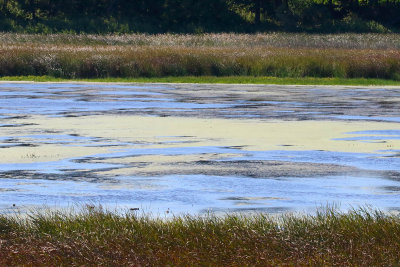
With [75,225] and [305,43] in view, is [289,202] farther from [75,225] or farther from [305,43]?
[305,43]

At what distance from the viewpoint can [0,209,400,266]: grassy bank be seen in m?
6.91

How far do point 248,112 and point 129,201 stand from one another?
34.4 feet

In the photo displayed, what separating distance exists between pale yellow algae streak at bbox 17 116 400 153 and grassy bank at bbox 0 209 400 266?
20.2 ft

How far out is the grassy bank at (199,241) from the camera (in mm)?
6910

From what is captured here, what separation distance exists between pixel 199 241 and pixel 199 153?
620cm

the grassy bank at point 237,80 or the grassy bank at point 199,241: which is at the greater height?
the grassy bank at point 199,241

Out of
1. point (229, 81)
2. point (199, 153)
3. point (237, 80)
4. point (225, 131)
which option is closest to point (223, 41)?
point (237, 80)

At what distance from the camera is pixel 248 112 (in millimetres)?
20156

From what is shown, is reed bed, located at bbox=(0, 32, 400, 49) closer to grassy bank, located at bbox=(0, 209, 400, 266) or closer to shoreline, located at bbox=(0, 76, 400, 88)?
shoreline, located at bbox=(0, 76, 400, 88)

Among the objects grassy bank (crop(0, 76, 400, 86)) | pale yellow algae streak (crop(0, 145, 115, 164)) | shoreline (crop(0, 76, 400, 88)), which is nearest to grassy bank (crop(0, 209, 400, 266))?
pale yellow algae streak (crop(0, 145, 115, 164))

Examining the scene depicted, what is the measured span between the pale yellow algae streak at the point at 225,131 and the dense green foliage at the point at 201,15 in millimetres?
46208

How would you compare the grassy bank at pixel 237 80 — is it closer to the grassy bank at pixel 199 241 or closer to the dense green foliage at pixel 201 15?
the grassy bank at pixel 199 241

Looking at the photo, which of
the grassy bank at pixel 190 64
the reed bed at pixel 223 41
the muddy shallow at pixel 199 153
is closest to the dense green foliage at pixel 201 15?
the reed bed at pixel 223 41

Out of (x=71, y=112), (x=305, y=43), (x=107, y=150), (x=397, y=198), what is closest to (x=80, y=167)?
(x=107, y=150)
